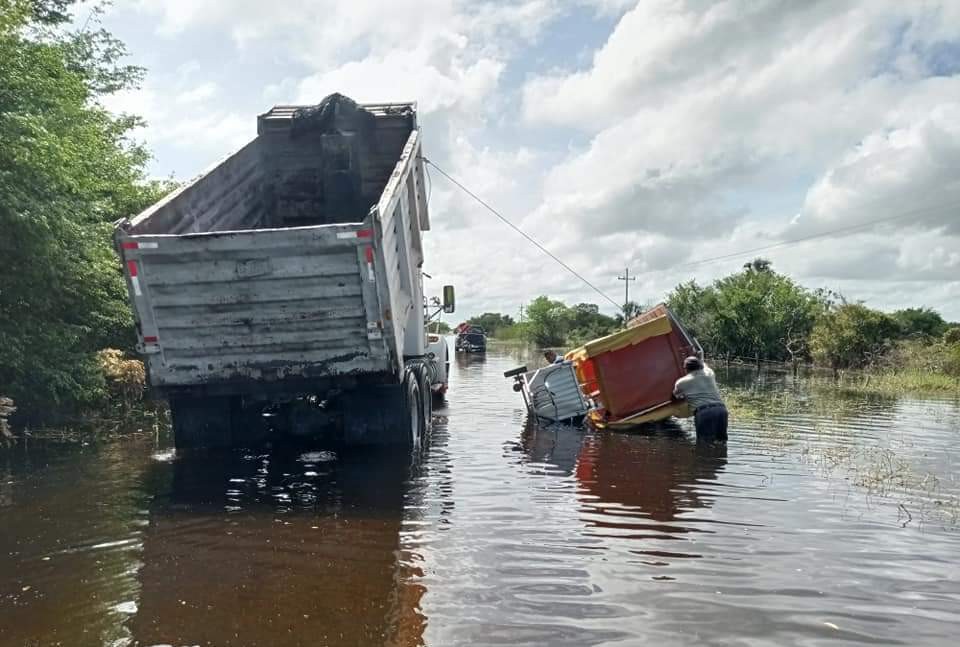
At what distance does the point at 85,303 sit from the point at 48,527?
6.55 metres

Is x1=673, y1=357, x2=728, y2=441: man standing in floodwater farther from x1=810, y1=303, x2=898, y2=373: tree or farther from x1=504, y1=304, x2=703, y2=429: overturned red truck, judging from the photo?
x1=810, y1=303, x2=898, y2=373: tree

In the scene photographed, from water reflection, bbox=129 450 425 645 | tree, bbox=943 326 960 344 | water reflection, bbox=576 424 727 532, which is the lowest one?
water reflection, bbox=576 424 727 532

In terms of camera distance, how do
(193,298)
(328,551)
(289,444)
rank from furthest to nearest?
(289,444) → (193,298) → (328,551)

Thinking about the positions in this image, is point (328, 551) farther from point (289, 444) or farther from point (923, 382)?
point (923, 382)

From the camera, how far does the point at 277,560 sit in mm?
5004

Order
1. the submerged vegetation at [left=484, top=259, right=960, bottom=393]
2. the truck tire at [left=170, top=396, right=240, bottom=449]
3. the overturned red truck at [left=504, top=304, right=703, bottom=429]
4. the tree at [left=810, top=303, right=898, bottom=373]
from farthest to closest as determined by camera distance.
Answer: the tree at [left=810, top=303, right=898, bottom=373], the submerged vegetation at [left=484, top=259, right=960, bottom=393], the overturned red truck at [left=504, top=304, right=703, bottom=429], the truck tire at [left=170, top=396, right=240, bottom=449]

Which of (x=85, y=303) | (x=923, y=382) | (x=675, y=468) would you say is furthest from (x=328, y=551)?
(x=923, y=382)

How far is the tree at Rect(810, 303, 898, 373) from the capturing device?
3108cm

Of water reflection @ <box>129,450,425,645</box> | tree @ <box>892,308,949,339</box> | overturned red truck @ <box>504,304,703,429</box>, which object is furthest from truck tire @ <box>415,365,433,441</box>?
tree @ <box>892,308,949,339</box>

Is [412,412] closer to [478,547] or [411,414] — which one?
[411,414]

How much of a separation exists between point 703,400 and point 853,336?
23897 mm

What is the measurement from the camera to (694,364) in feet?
36.1

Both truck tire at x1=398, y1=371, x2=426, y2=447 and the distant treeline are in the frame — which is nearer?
truck tire at x1=398, y1=371, x2=426, y2=447

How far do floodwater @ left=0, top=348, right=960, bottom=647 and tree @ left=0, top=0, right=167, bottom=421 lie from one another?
130 cm
